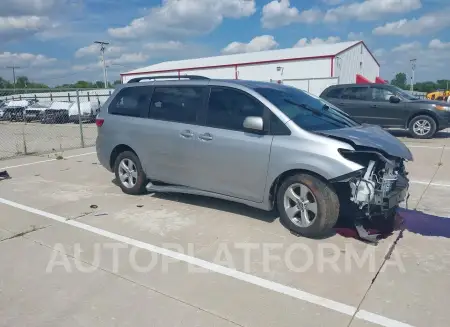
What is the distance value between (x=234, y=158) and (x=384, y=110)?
31.1 ft

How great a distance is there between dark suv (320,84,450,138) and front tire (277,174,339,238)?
27.0 feet

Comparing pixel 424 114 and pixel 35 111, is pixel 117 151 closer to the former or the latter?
pixel 424 114

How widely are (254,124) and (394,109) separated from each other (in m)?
9.59

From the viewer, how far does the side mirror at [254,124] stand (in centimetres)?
428

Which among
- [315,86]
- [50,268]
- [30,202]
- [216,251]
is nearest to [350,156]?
[216,251]

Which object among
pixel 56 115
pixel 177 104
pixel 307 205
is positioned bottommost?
pixel 307 205

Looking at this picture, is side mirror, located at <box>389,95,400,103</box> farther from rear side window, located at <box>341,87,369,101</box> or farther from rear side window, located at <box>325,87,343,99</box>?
rear side window, located at <box>325,87,343,99</box>

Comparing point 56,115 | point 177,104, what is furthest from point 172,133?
point 56,115

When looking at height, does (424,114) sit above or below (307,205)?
above

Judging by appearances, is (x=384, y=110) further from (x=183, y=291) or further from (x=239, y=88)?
(x=183, y=291)

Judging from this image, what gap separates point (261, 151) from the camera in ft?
14.3

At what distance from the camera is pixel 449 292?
3.10 metres

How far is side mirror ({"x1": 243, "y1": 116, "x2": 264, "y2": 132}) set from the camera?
4.28m

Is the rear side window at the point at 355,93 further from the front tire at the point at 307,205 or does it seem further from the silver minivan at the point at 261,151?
the front tire at the point at 307,205
